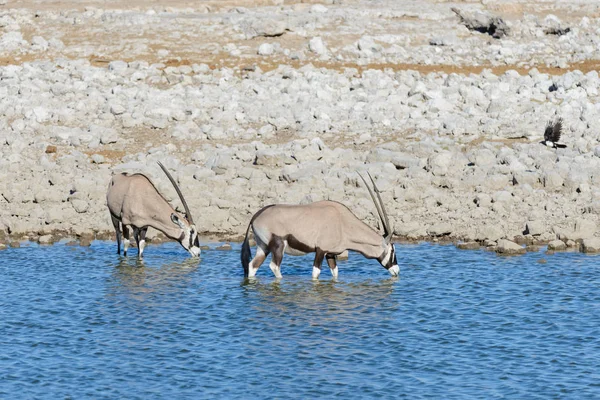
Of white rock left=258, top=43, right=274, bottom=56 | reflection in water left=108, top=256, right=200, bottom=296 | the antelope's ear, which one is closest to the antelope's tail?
reflection in water left=108, top=256, right=200, bottom=296

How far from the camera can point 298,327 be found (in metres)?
13.8

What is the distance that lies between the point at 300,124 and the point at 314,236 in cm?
1058

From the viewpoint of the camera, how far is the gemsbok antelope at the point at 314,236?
1602cm

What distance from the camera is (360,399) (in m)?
11.0

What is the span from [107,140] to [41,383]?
14482 millimetres

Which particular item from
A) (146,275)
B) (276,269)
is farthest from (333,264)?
(146,275)

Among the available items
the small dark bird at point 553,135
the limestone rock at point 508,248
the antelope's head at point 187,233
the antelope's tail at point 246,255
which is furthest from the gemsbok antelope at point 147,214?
the small dark bird at point 553,135

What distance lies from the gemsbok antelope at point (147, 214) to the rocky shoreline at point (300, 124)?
1.89 meters

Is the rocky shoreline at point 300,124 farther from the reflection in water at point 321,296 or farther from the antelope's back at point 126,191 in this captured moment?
the reflection in water at point 321,296

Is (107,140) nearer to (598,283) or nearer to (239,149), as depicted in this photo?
(239,149)

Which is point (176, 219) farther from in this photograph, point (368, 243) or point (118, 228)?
point (368, 243)

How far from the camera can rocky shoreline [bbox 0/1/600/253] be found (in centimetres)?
2072

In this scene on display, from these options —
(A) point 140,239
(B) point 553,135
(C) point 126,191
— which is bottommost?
(A) point 140,239

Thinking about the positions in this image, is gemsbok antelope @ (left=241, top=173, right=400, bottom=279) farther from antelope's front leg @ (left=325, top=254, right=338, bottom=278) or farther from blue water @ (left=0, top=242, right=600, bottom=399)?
blue water @ (left=0, top=242, right=600, bottom=399)
